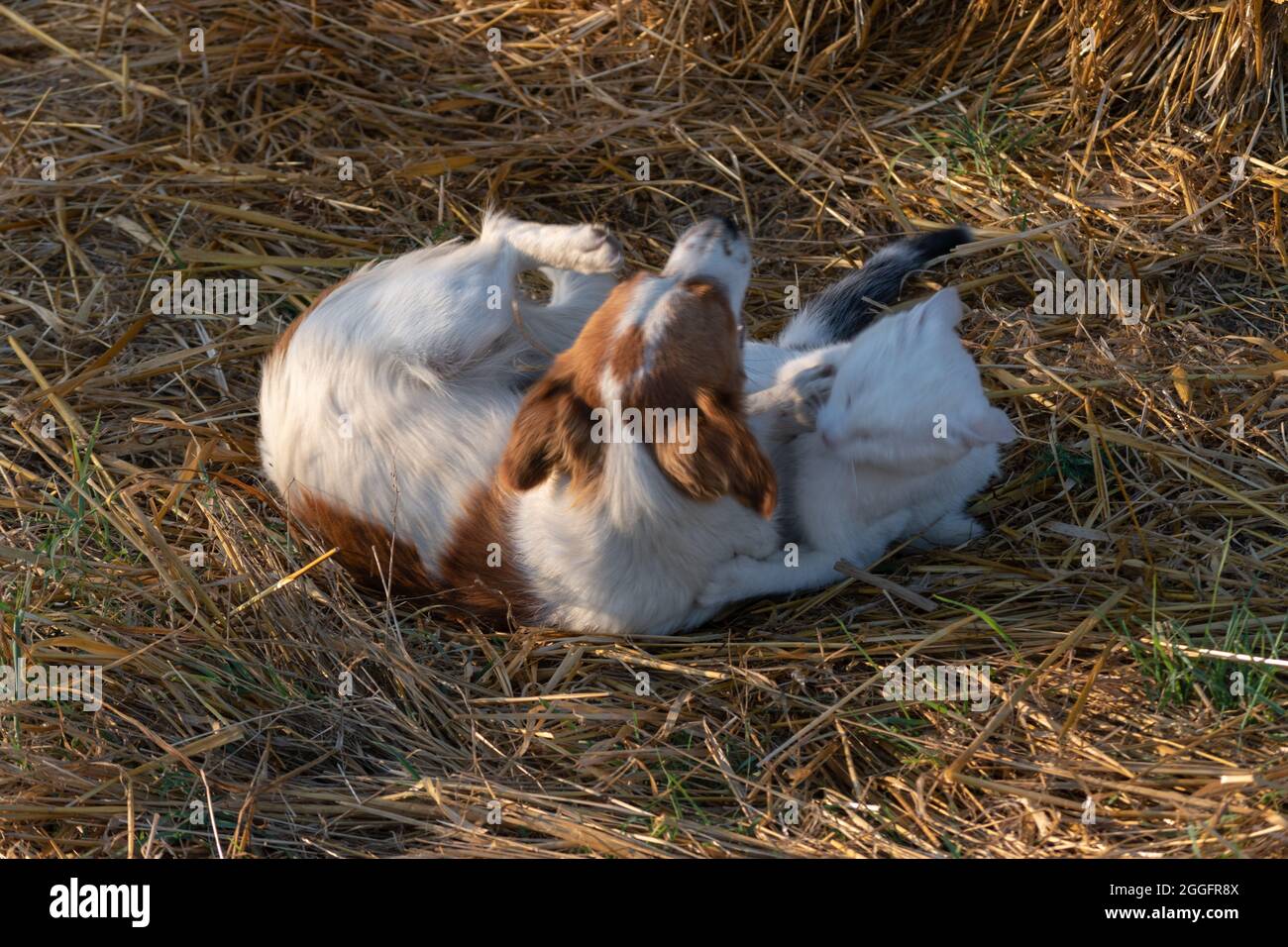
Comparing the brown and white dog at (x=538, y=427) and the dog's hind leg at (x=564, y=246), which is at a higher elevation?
the dog's hind leg at (x=564, y=246)

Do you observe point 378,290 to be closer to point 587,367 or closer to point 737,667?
point 587,367

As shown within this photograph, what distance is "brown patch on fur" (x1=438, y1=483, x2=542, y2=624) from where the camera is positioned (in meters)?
3.76

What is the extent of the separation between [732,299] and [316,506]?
4.87ft

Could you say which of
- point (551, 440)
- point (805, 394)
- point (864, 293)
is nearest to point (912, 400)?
point (805, 394)

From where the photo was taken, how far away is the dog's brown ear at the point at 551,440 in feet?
11.3

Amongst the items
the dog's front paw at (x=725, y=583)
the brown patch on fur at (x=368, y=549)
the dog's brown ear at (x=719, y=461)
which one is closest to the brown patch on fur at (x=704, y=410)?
the dog's brown ear at (x=719, y=461)

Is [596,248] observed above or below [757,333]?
above

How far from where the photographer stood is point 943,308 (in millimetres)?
3939

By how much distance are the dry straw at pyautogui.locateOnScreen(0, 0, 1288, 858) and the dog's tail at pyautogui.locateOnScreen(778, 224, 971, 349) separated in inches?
13.1

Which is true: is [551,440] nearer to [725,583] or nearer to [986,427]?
[725,583]

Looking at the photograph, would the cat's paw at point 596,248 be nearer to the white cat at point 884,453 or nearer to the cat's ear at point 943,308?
the white cat at point 884,453

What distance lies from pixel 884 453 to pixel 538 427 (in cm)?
110

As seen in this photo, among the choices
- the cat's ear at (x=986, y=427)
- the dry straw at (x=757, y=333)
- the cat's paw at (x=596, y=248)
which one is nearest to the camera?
the dry straw at (x=757, y=333)

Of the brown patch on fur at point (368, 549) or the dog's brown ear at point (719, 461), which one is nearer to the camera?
the dog's brown ear at point (719, 461)
